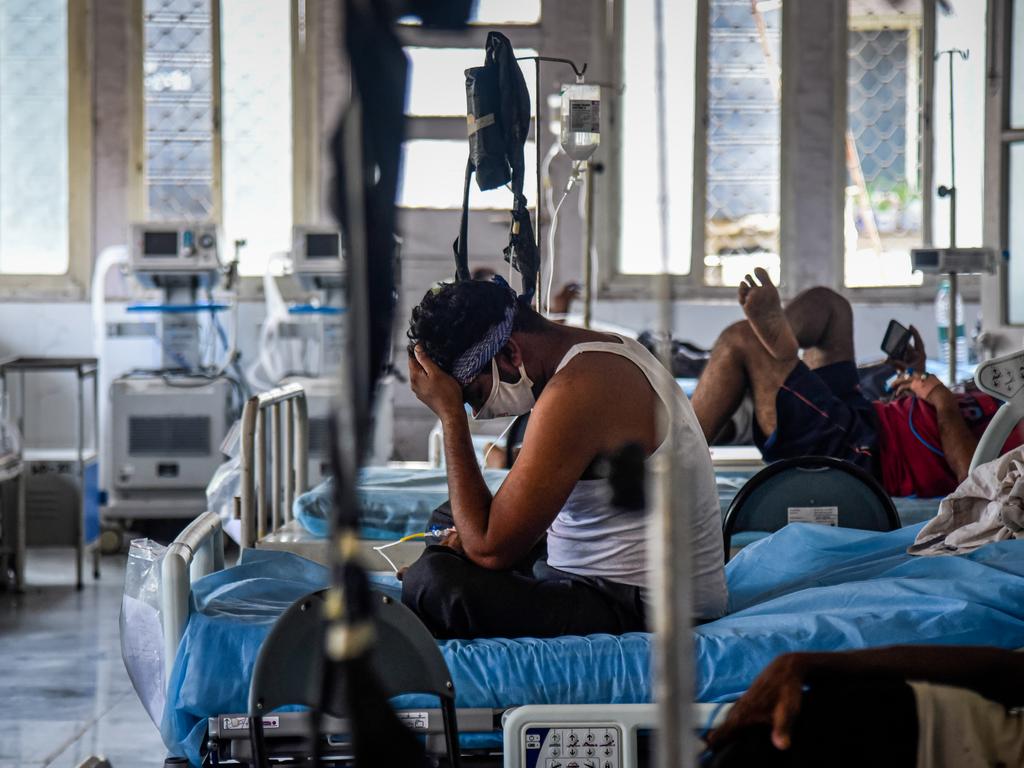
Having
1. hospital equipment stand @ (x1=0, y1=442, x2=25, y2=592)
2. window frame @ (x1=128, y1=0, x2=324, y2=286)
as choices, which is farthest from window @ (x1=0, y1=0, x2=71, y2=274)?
hospital equipment stand @ (x1=0, y1=442, x2=25, y2=592)

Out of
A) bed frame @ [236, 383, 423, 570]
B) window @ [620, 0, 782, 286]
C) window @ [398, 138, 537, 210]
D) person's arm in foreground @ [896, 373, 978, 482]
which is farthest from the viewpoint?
window @ [620, 0, 782, 286]

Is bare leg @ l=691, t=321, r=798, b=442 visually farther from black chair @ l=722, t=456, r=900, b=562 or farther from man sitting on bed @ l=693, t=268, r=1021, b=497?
black chair @ l=722, t=456, r=900, b=562

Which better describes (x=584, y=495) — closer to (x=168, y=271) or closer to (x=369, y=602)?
(x=369, y=602)

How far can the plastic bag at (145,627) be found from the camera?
218 centimetres

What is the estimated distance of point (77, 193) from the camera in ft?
22.1

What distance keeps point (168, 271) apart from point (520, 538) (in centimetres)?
411

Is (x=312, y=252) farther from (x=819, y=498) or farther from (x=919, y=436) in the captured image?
(x=819, y=498)

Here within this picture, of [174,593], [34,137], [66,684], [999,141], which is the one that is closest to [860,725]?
[174,593]

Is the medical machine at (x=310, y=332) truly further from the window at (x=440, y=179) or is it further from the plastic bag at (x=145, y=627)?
the plastic bag at (x=145, y=627)

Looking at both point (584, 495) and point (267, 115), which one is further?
point (267, 115)

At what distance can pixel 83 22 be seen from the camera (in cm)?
667

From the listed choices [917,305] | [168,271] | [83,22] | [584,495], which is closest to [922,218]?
[917,305]

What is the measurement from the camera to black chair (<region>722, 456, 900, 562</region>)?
9.43ft

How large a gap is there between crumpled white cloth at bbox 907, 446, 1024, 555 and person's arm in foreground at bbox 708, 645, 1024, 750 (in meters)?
0.73
